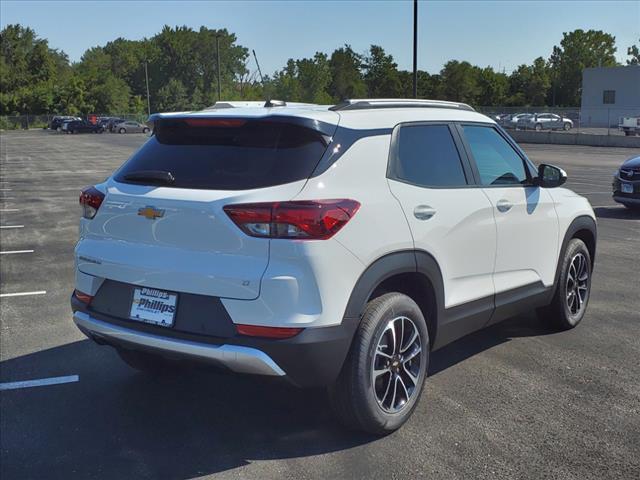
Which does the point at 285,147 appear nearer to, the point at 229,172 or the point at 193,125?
the point at 229,172

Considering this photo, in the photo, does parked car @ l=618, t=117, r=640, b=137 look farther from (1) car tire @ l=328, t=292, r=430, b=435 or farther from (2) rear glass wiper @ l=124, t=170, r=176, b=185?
(2) rear glass wiper @ l=124, t=170, r=176, b=185

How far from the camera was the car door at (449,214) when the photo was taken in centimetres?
393

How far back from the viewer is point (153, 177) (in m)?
3.76

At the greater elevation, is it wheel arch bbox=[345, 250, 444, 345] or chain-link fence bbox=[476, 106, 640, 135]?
chain-link fence bbox=[476, 106, 640, 135]

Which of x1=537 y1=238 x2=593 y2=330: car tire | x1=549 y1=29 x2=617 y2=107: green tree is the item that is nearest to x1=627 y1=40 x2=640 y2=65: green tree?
x1=549 y1=29 x2=617 y2=107: green tree

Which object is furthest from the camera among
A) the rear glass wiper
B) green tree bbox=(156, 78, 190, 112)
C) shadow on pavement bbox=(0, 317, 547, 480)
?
green tree bbox=(156, 78, 190, 112)

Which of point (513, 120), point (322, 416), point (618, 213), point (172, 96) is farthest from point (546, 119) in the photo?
point (172, 96)

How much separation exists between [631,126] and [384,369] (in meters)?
46.3

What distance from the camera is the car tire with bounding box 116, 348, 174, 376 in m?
4.60

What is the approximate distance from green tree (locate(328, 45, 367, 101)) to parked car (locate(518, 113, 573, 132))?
55.0ft

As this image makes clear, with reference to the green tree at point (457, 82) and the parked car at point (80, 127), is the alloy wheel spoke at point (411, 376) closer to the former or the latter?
the parked car at point (80, 127)

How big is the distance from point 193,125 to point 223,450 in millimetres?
1797

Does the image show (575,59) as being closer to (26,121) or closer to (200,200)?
(26,121)

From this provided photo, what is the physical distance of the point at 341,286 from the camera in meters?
3.41
